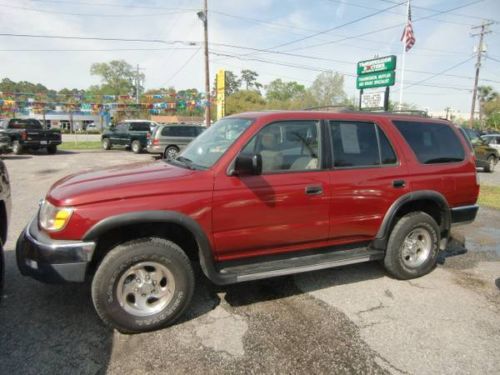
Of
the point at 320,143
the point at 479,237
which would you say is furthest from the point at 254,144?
the point at 479,237

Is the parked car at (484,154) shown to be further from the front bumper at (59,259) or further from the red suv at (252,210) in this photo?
the front bumper at (59,259)

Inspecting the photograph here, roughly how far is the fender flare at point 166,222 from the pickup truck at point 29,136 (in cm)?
1854

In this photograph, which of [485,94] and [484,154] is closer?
[484,154]

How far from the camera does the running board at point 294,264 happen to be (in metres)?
3.36

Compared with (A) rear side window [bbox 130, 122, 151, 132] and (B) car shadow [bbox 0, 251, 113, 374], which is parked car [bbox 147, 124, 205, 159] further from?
(B) car shadow [bbox 0, 251, 113, 374]

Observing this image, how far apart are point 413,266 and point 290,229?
1.80 meters

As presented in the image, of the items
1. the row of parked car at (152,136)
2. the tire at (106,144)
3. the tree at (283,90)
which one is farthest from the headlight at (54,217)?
the tree at (283,90)

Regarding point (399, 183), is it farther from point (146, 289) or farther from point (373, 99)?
point (373, 99)

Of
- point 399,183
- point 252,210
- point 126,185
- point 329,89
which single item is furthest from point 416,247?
point 329,89

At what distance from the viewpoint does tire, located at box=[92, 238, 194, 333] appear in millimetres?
2963

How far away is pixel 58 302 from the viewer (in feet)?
11.7

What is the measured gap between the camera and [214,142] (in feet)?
12.5

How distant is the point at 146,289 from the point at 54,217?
0.94 metres

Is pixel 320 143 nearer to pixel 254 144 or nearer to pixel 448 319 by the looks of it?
pixel 254 144
